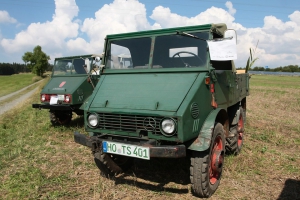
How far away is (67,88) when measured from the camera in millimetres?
7785

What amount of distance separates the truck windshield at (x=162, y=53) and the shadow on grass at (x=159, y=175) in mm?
1737

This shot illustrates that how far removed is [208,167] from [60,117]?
20.0 feet

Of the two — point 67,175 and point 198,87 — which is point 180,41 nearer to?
point 198,87

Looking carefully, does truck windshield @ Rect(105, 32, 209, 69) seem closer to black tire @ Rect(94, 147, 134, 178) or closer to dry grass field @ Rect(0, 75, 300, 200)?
black tire @ Rect(94, 147, 134, 178)

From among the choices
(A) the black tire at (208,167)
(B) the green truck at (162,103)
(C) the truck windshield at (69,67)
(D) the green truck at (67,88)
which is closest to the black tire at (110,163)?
(B) the green truck at (162,103)

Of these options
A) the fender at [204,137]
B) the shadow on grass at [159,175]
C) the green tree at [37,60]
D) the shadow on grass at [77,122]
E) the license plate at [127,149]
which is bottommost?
the shadow on grass at [159,175]

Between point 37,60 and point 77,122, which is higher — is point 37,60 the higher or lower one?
the higher one

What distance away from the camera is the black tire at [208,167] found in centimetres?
348

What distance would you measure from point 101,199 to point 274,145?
414 cm

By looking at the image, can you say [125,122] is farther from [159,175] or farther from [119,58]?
[119,58]

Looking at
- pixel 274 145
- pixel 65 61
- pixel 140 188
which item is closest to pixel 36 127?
pixel 65 61

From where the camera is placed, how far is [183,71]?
3.92m

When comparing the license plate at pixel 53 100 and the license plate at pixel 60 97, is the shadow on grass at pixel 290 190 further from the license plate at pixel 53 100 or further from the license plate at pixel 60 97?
the license plate at pixel 53 100

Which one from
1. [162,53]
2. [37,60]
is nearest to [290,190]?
[162,53]
